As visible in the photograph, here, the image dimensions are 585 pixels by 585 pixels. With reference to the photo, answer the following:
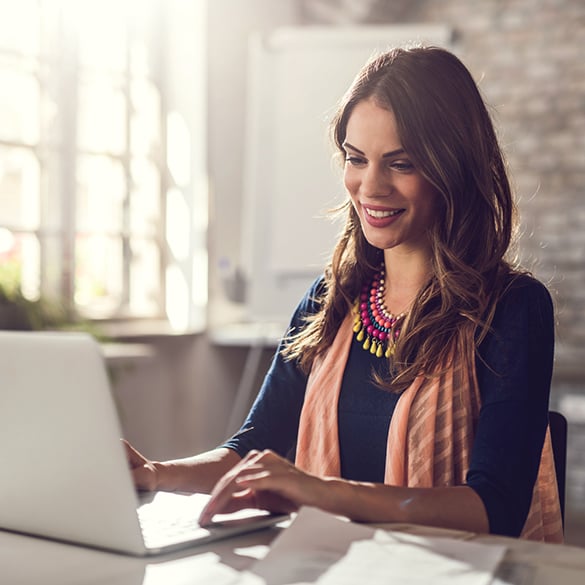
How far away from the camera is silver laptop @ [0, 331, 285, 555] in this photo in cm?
92

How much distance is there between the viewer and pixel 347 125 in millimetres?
1600

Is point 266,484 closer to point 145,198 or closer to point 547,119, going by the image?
point 145,198

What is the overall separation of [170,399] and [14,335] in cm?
359

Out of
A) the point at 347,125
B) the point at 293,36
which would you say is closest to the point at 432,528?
the point at 347,125

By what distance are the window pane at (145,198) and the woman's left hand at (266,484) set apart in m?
3.52

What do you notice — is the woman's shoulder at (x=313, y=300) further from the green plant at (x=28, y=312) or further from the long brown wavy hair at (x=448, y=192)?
the green plant at (x=28, y=312)

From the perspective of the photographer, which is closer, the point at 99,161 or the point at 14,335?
the point at 14,335

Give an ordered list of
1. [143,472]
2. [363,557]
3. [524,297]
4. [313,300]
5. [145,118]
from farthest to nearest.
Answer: [145,118] < [313,300] < [524,297] < [143,472] < [363,557]

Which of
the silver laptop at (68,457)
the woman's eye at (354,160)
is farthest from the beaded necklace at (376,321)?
the silver laptop at (68,457)

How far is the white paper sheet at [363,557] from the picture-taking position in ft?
2.73

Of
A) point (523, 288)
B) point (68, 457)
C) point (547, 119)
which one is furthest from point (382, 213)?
point (547, 119)

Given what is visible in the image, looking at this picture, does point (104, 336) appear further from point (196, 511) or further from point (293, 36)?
point (196, 511)

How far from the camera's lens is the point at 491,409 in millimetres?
1303

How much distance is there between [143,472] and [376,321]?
1.69 feet
